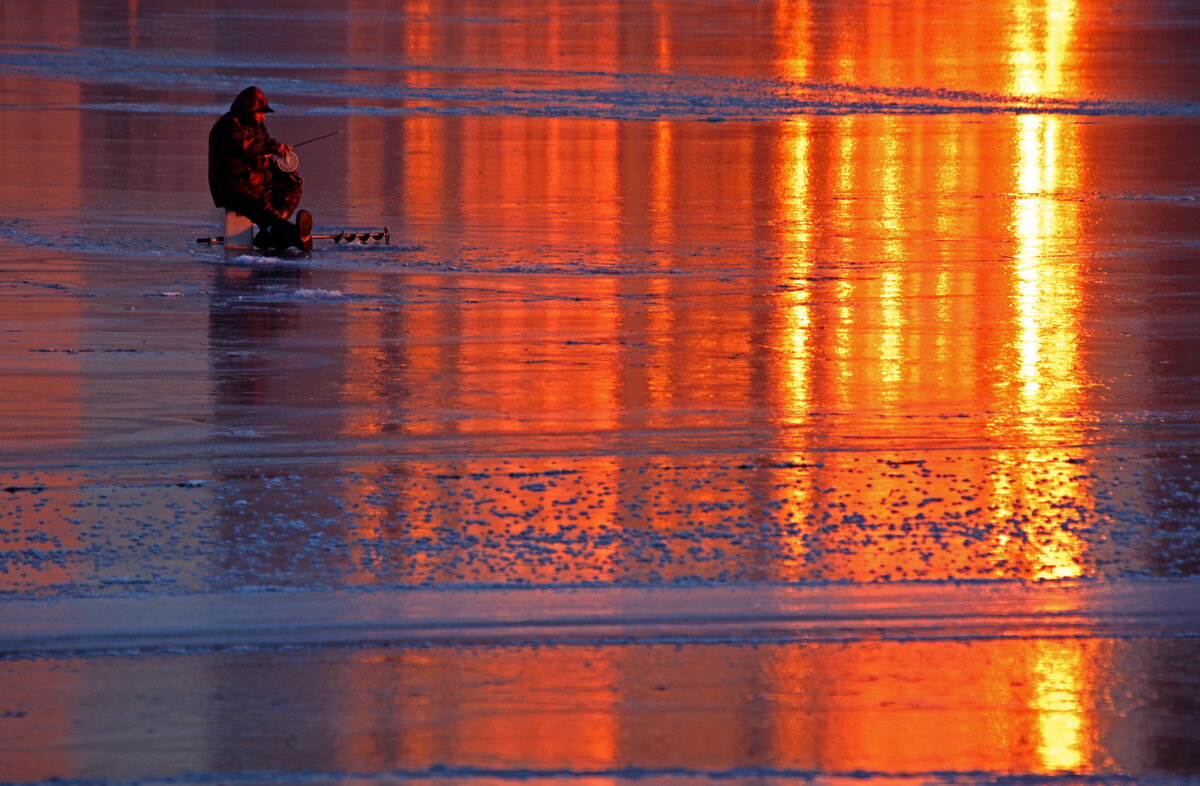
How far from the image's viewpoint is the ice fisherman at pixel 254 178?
39.6ft

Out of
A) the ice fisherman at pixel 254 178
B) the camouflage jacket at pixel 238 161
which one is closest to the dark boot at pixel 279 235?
the ice fisherman at pixel 254 178

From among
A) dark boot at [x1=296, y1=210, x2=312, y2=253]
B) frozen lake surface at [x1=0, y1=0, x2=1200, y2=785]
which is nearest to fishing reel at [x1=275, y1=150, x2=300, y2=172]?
dark boot at [x1=296, y1=210, x2=312, y2=253]

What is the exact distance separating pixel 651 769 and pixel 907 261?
7995 mm

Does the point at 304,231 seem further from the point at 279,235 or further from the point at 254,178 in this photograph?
the point at 254,178

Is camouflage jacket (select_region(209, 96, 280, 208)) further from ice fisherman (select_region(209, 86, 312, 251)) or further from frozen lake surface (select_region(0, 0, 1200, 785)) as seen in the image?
frozen lake surface (select_region(0, 0, 1200, 785))

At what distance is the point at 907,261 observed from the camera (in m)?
12.0

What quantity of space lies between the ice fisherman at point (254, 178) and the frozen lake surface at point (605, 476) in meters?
0.27

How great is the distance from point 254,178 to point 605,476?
5.92 m

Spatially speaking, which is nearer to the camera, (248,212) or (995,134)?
(248,212)

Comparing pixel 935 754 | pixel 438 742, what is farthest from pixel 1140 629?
pixel 438 742

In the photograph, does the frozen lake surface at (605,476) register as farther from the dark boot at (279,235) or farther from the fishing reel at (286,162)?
the fishing reel at (286,162)

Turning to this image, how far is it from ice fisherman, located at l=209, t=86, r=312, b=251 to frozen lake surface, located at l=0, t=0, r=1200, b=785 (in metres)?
0.27

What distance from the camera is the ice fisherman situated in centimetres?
1207

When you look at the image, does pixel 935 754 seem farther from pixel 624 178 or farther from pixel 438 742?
pixel 624 178
